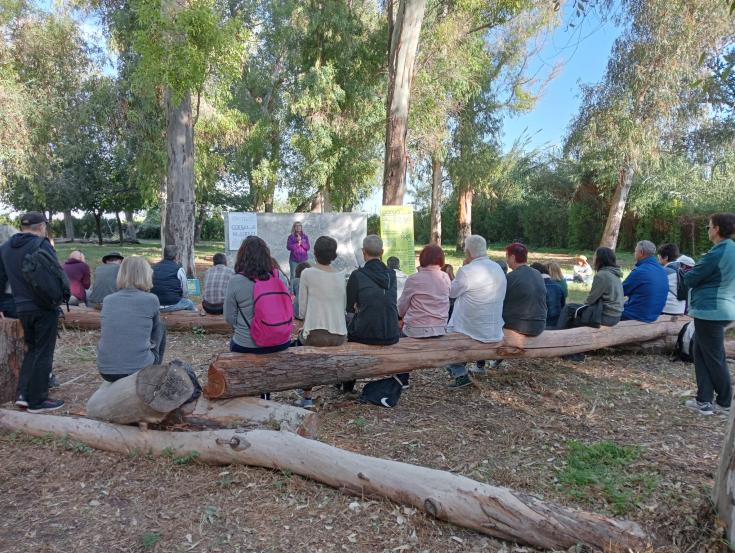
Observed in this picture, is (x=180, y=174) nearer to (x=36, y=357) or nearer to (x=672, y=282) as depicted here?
(x=36, y=357)

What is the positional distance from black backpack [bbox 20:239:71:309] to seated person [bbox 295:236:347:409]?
1.93 m

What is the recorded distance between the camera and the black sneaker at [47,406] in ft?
14.4

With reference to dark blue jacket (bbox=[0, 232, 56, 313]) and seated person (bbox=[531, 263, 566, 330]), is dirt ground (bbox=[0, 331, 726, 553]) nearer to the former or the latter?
dark blue jacket (bbox=[0, 232, 56, 313])

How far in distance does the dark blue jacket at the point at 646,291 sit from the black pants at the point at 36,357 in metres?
6.15

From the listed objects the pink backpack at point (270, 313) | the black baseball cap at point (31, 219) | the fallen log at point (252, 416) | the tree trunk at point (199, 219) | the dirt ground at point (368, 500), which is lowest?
the dirt ground at point (368, 500)

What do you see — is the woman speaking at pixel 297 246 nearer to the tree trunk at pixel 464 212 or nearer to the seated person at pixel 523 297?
the seated person at pixel 523 297

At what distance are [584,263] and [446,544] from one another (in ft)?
35.1

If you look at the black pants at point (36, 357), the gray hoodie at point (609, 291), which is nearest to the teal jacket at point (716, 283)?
the gray hoodie at point (609, 291)

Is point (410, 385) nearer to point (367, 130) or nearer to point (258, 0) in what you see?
point (367, 130)

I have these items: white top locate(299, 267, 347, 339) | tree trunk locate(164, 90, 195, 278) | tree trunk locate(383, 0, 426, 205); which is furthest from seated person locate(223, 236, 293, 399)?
tree trunk locate(164, 90, 195, 278)

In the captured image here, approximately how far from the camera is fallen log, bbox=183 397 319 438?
12.5ft

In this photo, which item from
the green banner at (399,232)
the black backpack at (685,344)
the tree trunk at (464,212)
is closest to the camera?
the black backpack at (685,344)

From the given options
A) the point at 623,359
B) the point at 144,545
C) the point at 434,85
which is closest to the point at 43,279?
the point at 144,545

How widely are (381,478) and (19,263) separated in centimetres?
335
